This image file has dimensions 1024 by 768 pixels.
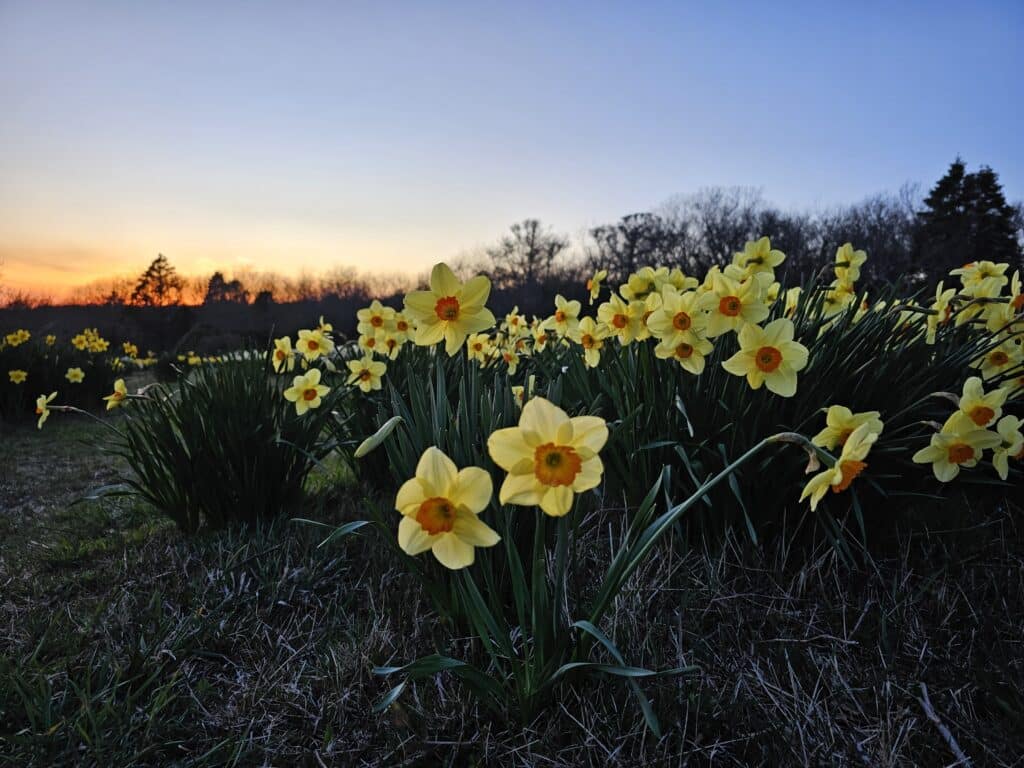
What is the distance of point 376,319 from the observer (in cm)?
304

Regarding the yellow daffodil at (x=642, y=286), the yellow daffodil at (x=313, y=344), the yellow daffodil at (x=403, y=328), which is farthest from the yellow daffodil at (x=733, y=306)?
the yellow daffodil at (x=313, y=344)

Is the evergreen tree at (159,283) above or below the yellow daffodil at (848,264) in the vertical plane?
above

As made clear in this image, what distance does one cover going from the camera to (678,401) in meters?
1.93

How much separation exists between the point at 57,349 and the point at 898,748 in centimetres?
959

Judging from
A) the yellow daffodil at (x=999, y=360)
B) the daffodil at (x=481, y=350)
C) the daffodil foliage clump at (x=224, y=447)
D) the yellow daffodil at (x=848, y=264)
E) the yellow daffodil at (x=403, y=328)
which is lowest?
the daffodil foliage clump at (x=224, y=447)

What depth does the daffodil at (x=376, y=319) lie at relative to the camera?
299cm

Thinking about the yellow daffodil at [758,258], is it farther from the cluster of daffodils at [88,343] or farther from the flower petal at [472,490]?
the cluster of daffodils at [88,343]

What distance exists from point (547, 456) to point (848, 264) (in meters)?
2.11

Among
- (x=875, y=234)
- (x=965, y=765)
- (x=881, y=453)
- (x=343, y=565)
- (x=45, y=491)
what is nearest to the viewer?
(x=965, y=765)

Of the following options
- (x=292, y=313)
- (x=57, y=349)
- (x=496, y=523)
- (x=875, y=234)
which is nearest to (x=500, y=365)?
(x=496, y=523)

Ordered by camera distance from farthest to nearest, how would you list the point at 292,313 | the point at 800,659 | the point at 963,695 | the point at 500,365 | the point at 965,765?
the point at 292,313 < the point at 500,365 < the point at 800,659 < the point at 963,695 < the point at 965,765

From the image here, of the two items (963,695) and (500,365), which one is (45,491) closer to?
(500,365)

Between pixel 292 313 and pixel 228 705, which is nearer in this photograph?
pixel 228 705

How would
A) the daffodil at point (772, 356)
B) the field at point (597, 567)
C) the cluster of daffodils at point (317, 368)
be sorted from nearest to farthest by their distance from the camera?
1. the field at point (597, 567)
2. the daffodil at point (772, 356)
3. the cluster of daffodils at point (317, 368)
